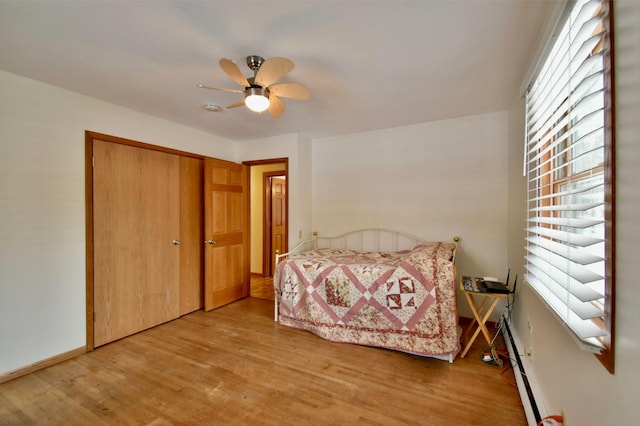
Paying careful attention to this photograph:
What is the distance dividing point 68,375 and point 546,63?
4.08 metres

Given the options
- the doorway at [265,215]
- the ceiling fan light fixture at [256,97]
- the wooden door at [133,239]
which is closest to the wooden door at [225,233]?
the wooden door at [133,239]

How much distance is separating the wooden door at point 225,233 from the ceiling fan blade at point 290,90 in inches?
72.7

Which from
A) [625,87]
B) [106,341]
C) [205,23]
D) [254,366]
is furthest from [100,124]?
[625,87]

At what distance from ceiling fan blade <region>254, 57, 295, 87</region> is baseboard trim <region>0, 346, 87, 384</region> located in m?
2.90

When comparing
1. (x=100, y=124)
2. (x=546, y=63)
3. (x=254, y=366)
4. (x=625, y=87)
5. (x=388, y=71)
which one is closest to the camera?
(x=625, y=87)

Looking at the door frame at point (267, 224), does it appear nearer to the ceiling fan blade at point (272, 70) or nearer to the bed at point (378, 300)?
the bed at point (378, 300)

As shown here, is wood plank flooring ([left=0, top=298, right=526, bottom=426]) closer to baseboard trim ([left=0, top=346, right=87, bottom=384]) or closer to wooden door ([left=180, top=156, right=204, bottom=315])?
baseboard trim ([left=0, top=346, right=87, bottom=384])

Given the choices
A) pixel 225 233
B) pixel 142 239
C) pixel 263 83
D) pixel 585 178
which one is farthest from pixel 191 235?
pixel 585 178

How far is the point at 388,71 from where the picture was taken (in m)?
2.15

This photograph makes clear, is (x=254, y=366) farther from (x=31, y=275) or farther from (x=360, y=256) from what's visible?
(x=31, y=275)

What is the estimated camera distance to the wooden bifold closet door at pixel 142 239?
2703mm

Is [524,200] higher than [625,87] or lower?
lower

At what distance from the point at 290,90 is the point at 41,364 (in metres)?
3.09

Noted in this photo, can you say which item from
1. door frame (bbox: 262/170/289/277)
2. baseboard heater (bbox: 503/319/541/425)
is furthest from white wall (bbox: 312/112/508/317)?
door frame (bbox: 262/170/289/277)
